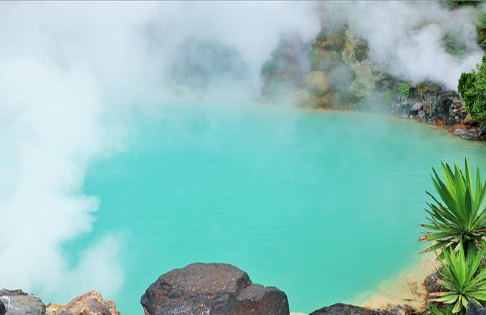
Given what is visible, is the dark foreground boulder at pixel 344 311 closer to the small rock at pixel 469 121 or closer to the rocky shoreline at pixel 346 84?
the small rock at pixel 469 121

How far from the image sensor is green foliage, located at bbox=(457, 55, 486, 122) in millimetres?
10008

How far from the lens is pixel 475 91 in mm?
10227

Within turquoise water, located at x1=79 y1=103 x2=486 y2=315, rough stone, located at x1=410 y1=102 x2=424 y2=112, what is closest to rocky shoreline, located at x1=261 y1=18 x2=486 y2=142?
rough stone, located at x1=410 y1=102 x2=424 y2=112

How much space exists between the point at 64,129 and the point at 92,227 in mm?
5741

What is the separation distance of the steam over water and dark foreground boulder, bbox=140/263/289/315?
1.51m

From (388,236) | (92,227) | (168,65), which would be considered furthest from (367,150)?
(168,65)

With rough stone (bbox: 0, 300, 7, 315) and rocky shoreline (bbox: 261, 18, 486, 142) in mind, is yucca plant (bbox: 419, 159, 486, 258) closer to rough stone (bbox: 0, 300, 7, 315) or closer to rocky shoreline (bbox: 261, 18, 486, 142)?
rough stone (bbox: 0, 300, 7, 315)

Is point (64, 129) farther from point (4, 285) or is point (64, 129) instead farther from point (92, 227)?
point (4, 285)

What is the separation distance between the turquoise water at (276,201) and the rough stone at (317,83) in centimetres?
422

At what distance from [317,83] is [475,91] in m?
6.94

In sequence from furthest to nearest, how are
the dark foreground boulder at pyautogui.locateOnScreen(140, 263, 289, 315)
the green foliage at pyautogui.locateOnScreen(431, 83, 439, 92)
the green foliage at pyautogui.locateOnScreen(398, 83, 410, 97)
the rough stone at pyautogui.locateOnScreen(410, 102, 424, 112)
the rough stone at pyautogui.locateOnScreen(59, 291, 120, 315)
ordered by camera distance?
the green foliage at pyautogui.locateOnScreen(398, 83, 410, 97), the rough stone at pyautogui.locateOnScreen(410, 102, 424, 112), the green foliage at pyautogui.locateOnScreen(431, 83, 439, 92), the rough stone at pyautogui.locateOnScreen(59, 291, 120, 315), the dark foreground boulder at pyautogui.locateOnScreen(140, 263, 289, 315)

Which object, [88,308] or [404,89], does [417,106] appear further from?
[88,308]

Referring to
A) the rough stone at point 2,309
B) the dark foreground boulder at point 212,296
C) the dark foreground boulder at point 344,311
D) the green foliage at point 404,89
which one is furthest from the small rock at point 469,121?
the rough stone at point 2,309

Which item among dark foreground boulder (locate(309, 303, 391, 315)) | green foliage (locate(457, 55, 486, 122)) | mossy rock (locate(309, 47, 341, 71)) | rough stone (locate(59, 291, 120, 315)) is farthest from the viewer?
mossy rock (locate(309, 47, 341, 71))
